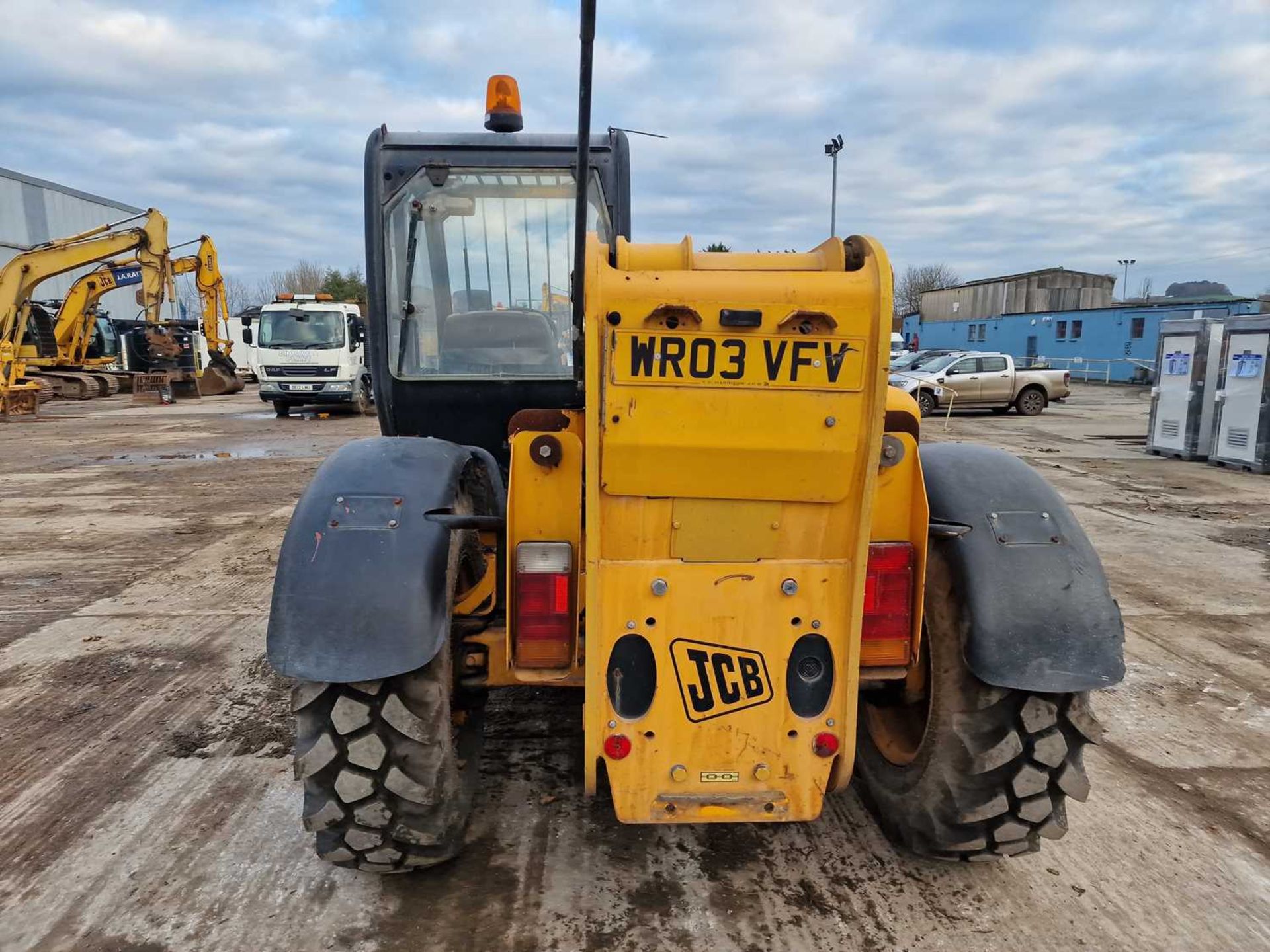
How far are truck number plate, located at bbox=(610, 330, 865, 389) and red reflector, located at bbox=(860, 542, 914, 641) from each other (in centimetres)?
56

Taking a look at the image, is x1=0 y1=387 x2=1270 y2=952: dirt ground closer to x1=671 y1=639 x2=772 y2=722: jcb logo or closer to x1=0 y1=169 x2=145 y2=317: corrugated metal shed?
x1=671 y1=639 x2=772 y2=722: jcb logo

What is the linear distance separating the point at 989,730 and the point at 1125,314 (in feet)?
125

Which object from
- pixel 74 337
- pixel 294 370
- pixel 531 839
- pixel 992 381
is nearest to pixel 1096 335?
pixel 992 381

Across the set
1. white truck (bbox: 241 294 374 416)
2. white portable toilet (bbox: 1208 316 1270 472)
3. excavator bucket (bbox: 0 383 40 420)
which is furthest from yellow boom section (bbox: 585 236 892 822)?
excavator bucket (bbox: 0 383 40 420)

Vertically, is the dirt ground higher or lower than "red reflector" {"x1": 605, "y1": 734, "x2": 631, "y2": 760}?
lower

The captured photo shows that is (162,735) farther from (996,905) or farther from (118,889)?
(996,905)

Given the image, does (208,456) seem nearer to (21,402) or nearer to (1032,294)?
(21,402)

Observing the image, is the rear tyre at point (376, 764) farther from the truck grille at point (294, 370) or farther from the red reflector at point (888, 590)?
the truck grille at point (294, 370)

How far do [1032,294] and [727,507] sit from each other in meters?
50.6

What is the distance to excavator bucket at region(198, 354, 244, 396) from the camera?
27094 mm

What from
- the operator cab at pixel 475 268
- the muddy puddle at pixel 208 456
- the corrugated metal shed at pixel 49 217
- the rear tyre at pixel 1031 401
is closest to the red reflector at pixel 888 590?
the operator cab at pixel 475 268

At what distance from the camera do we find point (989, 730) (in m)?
2.38

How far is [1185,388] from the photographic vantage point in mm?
12859

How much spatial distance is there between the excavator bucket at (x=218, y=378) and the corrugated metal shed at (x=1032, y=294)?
38.6 meters
